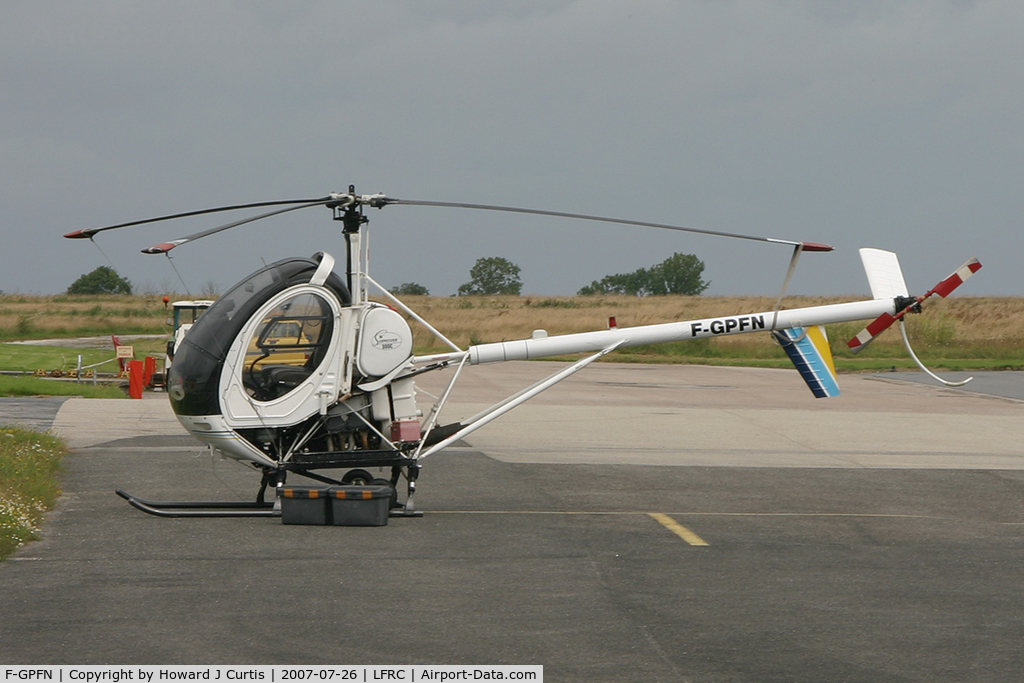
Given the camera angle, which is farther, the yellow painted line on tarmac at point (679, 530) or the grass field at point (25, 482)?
the yellow painted line on tarmac at point (679, 530)

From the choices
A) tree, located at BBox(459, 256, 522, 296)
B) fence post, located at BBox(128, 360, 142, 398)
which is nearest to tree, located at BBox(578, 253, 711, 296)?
tree, located at BBox(459, 256, 522, 296)

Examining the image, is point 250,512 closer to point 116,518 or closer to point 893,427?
point 116,518

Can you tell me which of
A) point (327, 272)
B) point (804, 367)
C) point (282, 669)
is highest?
point (327, 272)

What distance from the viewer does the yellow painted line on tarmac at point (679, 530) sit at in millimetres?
9852

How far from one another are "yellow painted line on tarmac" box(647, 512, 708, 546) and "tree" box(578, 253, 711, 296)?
11406 centimetres

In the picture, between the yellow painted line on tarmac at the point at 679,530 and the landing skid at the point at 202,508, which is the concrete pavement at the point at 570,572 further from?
the landing skid at the point at 202,508

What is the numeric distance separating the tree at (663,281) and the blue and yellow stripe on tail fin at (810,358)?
4430 inches

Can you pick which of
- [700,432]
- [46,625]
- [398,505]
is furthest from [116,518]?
[700,432]

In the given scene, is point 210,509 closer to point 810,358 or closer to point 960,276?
point 810,358

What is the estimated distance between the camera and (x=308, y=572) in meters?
8.31

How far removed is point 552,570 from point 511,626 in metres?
1.67
